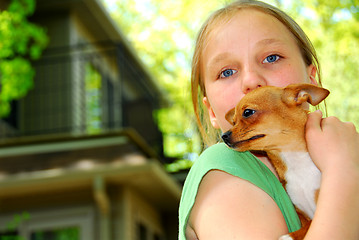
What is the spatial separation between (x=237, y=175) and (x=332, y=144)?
29 cm

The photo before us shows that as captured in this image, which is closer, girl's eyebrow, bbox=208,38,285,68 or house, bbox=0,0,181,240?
girl's eyebrow, bbox=208,38,285,68

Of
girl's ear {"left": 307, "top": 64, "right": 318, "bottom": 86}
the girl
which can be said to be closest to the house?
girl's ear {"left": 307, "top": 64, "right": 318, "bottom": 86}

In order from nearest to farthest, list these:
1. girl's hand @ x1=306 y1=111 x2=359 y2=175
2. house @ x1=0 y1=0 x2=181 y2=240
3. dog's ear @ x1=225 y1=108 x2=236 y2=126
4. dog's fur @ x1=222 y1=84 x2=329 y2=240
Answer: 1. girl's hand @ x1=306 y1=111 x2=359 y2=175
2. dog's fur @ x1=222 y1=84 x2=329 y2=240
3. dog's ear @ x1=225 y1=108 x2=236 y2=126
4. house @ x1=0 y1=0 x2=181 y2=240

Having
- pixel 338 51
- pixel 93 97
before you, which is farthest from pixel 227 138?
pixel 338 51

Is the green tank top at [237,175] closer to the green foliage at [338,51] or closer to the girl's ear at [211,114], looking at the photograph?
the girl's ear at [211,114]

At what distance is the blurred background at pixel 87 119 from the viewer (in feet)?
31.7

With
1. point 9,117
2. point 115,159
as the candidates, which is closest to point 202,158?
point 115,159

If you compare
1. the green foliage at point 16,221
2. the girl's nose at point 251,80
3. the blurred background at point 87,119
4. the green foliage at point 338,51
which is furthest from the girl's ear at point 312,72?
the green foliage at point 338,51

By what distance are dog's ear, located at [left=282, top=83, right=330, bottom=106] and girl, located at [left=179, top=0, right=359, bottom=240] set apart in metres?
0.07

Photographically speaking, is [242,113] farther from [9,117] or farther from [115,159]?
[9,117]

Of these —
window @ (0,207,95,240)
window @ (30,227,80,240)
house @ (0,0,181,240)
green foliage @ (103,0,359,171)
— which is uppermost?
→ green foliage @ (103,0,359,171)

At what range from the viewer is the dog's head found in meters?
1.76

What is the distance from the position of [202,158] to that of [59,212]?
30.5ft

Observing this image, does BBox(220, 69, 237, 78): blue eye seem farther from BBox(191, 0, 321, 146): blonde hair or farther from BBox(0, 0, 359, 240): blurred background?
BBox(0, 0, 359, 240): blurred background
